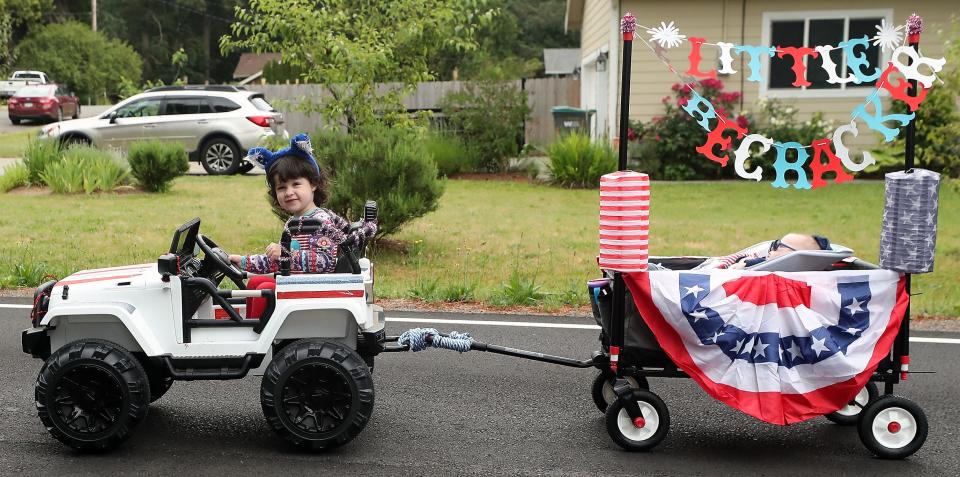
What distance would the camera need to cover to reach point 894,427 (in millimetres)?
4602

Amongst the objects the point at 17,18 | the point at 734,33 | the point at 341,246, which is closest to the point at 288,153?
the point at 341,246

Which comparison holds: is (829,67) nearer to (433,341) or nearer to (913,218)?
(913,218)

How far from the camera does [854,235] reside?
1229 centimetres

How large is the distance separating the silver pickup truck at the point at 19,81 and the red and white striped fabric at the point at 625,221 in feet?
153

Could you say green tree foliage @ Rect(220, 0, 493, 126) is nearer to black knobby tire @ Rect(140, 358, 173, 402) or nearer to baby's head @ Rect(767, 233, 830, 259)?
black knobby tire @ Rect(140, 358, 173, 402)

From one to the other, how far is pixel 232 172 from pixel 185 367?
15931mm

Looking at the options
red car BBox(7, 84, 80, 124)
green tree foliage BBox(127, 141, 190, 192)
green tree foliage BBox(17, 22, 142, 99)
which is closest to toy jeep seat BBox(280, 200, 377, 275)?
green tree foliage BBox(127, 141, 190, 192)

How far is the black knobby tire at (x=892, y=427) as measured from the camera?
4578mm

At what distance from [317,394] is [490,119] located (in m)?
16.7

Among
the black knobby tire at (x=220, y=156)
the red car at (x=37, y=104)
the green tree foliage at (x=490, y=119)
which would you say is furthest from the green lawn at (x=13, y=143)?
the green tree foliage at (x=490, y=119)

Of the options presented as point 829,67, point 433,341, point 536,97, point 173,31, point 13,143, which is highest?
point 173,31

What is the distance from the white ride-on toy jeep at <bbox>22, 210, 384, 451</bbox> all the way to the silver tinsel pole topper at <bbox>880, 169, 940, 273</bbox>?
8.51 ft

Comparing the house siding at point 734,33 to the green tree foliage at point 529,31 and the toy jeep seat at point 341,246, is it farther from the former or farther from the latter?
the green tree foliage at point 529,31

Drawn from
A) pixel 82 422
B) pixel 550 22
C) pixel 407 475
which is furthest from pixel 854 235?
pixel 550 22
